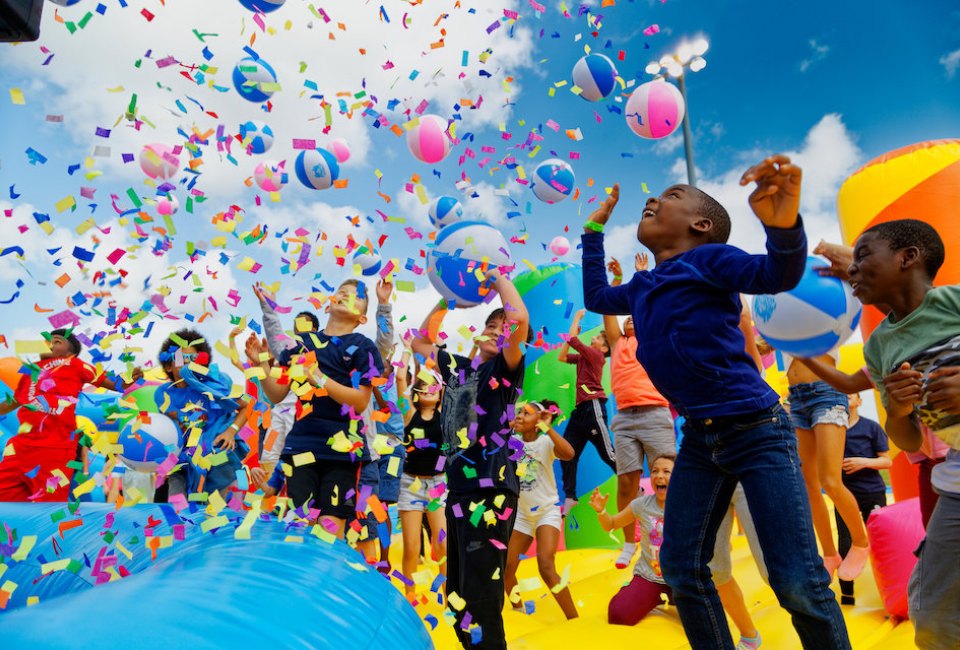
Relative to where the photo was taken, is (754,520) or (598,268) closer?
(754,520)

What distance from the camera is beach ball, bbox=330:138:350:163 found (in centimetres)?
480

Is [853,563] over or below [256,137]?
below

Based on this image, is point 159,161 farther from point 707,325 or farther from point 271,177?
point 707,325

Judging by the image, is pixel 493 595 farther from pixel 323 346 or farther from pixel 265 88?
pixel 265 88

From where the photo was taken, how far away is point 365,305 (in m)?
3.61

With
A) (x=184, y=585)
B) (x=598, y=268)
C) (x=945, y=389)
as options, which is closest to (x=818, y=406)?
(x=598, y=268)

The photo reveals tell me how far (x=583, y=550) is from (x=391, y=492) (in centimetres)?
177

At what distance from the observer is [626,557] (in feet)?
15.2

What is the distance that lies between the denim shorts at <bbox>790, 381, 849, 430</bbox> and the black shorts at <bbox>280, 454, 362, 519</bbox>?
2397 mm

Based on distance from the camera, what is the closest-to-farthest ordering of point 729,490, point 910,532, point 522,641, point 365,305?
point 729,490
point 910,532
point 522,641
point 365,305

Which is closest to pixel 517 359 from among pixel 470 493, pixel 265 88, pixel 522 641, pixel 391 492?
A: pixel 470 493

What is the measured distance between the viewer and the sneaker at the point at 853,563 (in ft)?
11.3

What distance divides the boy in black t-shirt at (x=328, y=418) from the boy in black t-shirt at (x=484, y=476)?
18.8 inches

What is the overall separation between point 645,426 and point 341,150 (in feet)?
9.78
